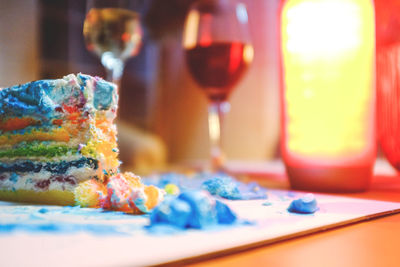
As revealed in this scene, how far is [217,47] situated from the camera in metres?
0.87

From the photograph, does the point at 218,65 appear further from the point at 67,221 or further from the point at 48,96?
the point at 67,221

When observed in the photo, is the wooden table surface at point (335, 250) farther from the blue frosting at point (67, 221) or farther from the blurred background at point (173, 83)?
the blurred background at point (173, 83)

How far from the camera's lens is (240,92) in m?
1.65

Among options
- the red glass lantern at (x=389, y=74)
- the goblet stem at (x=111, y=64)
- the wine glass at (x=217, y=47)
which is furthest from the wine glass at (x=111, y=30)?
the red glass lantern at (x=389, y=74)

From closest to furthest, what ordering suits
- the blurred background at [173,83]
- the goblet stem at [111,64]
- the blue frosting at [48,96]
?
1. the blue frosting at [48,96]
2. the goblet stem at [111,64]
3. the blurred background at [173,83]

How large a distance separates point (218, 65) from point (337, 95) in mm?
346

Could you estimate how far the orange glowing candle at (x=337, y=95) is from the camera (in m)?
0.59

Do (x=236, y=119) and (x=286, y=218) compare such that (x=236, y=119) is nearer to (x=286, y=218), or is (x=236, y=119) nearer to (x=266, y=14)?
(x=266, y=14)

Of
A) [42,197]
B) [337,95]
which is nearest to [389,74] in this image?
[337,95]

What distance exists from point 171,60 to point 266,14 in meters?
0.56

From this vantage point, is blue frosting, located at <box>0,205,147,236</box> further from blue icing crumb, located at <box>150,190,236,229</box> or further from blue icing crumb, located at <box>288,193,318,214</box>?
blue icing crumb, located at <box>288,193,318,214</box>

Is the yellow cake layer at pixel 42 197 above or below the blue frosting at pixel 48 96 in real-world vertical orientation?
below

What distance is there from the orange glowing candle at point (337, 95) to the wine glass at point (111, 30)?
19.5 inches

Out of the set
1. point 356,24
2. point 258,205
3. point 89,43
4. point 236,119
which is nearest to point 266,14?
point 236,119
